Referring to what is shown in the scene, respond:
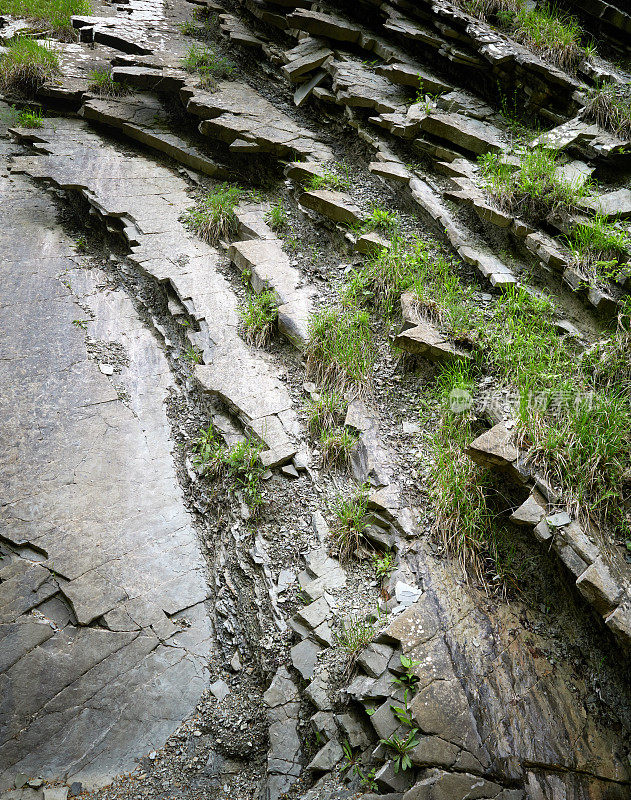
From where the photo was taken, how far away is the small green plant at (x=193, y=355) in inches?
222

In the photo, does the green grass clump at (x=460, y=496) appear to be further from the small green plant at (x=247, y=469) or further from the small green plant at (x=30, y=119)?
the small green plant at (x=30, y=119)

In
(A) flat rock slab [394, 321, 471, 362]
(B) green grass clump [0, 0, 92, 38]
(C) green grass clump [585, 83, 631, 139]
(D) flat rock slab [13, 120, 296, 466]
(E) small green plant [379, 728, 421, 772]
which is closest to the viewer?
Answer: (E) small green plant [379, 728, 421, 772]

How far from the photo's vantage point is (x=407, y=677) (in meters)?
3.10

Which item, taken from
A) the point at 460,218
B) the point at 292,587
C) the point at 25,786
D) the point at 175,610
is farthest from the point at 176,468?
the point at 460,218

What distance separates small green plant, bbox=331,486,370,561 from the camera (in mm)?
3922

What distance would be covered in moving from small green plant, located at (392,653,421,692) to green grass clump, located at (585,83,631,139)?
5241 mm

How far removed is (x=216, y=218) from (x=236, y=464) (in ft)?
12.1

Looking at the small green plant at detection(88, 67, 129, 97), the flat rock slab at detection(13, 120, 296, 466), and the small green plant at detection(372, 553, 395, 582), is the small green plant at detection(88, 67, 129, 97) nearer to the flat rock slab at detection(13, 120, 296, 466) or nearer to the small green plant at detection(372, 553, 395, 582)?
the flat rock slab at detection(13, 120, 296, 466)

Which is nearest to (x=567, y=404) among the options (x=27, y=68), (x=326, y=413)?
(x=326, y=413)

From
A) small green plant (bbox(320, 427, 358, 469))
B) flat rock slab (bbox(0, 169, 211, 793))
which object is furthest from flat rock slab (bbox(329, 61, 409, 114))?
small green plant (bbox(320, 427, 358, 469))

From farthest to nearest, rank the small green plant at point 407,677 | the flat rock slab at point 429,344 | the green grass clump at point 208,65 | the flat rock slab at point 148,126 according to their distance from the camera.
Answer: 1. the green grass clump at point 208,65
2. the flat rock slab at point 148,126
3. the flat rock slab at point 429,344
4. the small green plant at point 407,677

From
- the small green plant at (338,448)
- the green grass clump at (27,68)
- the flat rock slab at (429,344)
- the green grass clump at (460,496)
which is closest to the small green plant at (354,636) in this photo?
the green grass clump at (460,496)

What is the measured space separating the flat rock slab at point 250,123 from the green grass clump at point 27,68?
282 centimetres

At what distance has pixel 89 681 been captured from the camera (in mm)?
3809
